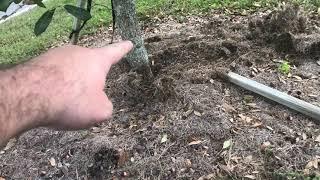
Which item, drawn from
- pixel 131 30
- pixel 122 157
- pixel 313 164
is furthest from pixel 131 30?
pixel 313 164

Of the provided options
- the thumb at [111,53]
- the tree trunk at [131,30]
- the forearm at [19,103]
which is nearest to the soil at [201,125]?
the tree trunk at [131,30]

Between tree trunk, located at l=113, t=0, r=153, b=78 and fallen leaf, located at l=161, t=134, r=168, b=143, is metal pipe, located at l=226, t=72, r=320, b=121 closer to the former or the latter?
tree trunk, located at l=113, t=0, r=153, b=78

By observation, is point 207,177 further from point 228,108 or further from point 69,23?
point 69,23

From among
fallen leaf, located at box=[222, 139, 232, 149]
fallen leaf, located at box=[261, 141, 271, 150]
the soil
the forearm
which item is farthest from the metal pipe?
the forearm

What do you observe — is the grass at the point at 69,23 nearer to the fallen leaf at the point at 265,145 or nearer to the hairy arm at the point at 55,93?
the fallen leaf at the point at 265,145

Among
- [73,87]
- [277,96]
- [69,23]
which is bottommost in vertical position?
[69,23]

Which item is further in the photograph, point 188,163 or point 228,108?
point 228,108

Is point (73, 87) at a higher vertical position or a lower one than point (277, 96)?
higher
